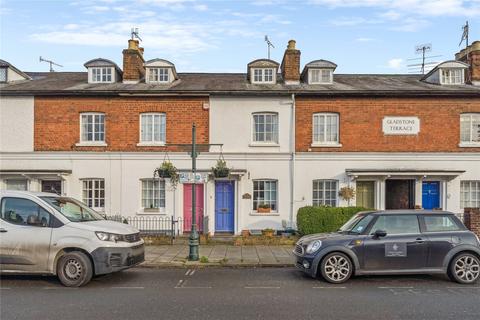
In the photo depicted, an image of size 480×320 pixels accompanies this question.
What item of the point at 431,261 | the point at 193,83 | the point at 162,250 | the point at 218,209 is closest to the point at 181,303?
the point at 431,261

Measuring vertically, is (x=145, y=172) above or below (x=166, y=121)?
below

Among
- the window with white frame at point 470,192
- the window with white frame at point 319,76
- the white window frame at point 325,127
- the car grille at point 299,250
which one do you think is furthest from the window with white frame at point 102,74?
the window with white frame at point 470,192

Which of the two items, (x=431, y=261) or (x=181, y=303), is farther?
(x=431, y=261)

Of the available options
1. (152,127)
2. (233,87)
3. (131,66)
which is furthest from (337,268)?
(131,66)

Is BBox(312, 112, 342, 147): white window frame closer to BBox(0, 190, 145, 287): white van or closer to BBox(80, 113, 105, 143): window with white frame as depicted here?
BBox(80, 113, 105, 143): window with white frame

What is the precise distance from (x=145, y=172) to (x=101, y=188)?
2.13m

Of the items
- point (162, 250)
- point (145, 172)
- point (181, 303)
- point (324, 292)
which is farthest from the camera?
point (145, 172)

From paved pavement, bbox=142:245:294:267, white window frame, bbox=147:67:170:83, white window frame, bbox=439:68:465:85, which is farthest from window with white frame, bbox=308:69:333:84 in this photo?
paved pavement, bbox=142:245:294:267

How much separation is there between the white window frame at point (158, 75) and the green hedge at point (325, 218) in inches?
360

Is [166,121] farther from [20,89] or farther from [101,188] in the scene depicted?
[20,89]

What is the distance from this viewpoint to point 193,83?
1905cm

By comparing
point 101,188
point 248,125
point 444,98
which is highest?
point 444,98

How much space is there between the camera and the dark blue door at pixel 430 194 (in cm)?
1766

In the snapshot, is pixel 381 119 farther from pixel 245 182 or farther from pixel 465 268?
pixel 465 268
